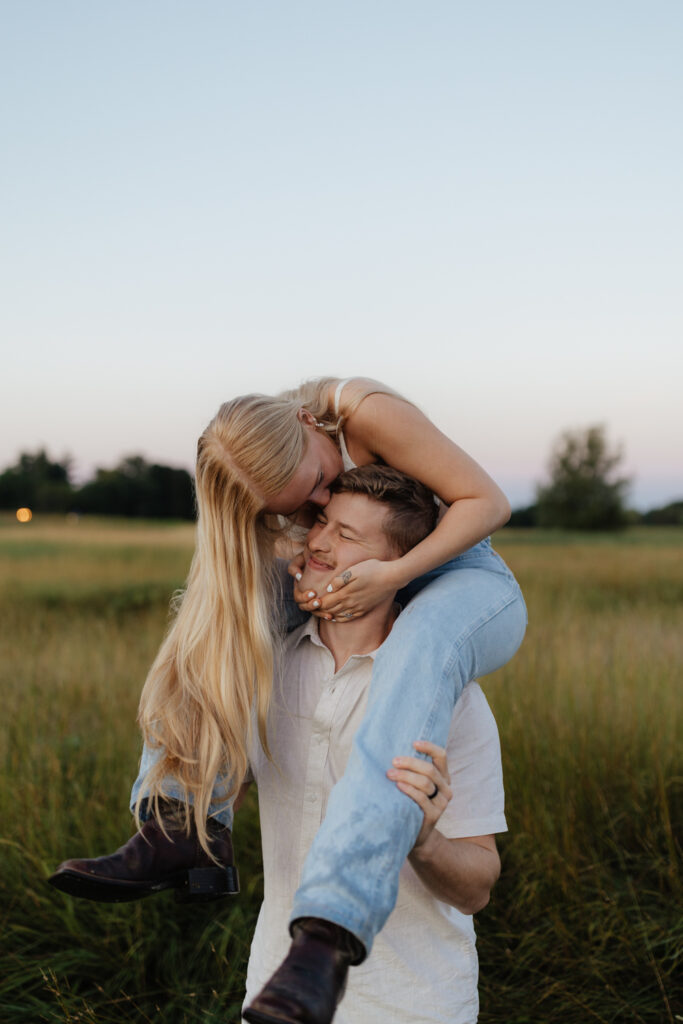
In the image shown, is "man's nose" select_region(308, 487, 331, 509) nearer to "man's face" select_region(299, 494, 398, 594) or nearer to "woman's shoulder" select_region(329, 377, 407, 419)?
"man's face" select_region(299, 494, 398, 594)

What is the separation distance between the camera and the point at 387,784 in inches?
71.3

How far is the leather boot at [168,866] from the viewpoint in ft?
7.29

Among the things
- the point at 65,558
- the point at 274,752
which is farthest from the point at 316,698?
the point at 65,558

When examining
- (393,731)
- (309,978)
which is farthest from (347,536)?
(309,978)

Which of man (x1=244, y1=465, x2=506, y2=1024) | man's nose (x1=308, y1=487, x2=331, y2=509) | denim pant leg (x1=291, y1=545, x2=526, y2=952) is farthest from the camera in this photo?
man's nose (x1=308, y1=487, x2=331, y2=509)

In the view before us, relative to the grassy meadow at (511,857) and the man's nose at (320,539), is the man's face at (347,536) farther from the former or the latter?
the grassy meadow at (511,857)

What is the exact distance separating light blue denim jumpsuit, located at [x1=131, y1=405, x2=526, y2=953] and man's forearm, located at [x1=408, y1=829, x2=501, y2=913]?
13 centimetres

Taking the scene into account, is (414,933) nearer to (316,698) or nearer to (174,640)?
(316,698)

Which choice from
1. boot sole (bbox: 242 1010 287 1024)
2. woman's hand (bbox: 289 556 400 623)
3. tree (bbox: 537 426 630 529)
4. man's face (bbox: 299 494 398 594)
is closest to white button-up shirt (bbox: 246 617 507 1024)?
woman's hand (bbox: 289 556 400 623)

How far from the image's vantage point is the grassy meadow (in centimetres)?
318

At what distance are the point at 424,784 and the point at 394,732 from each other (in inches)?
5.2

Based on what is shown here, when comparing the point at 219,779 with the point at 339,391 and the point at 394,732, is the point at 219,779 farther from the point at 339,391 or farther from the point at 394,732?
the point at 339,391

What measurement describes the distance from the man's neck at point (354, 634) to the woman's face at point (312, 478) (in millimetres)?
369

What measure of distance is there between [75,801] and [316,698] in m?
2.50
